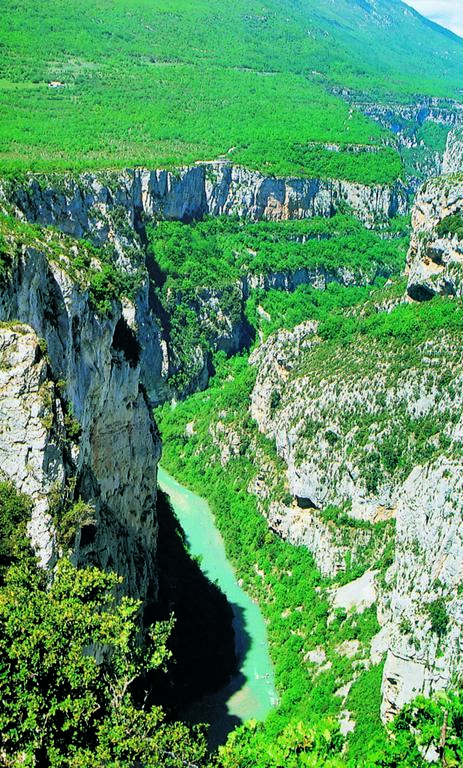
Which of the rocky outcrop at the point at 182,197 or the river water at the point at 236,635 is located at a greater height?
the rocky outcrop at the point at 182,197

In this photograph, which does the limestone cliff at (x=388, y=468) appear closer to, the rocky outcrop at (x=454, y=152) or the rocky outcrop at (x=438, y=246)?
the rocky outcrop at (x=438, y=246)

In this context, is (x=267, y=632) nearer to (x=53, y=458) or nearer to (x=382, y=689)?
(x=382, y=689)

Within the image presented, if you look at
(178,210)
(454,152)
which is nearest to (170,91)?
(178,210)

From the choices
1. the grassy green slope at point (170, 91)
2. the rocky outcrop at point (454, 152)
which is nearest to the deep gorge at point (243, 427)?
the grassy green slope at point (170, 91)

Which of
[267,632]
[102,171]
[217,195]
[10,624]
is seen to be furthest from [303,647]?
[217,195]

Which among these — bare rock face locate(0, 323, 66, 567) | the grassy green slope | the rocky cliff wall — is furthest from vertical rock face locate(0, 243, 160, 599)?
the grassy green slope

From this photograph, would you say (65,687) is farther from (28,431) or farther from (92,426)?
(92,426)
